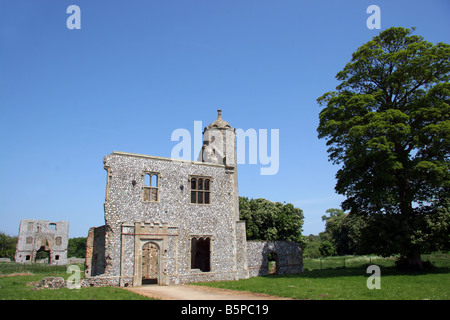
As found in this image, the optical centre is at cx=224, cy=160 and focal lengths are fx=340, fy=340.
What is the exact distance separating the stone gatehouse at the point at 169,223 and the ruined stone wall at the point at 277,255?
0.27 ft

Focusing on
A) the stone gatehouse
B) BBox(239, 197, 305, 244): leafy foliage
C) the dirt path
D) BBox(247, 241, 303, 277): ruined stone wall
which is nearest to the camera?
the dirt path

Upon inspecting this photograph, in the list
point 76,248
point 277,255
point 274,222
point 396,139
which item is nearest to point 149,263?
point 277,255

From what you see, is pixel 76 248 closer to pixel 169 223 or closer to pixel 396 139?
pixel 169 223

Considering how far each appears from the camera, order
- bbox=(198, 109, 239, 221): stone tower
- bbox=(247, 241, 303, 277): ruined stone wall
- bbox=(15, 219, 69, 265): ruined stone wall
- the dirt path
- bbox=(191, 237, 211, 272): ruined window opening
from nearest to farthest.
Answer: the dirt path, bbox=(247, 241, 303, 277): ruined stone wall, bbox=(198, 109, 239, 221): stone tower, bbox=(191, 237, 211, 272): ruined window opening, bbox=(15, 219, 69, 265): ruined stone wall

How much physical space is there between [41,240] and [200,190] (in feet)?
145

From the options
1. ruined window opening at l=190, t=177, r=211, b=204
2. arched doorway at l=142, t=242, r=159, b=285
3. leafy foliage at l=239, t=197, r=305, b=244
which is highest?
ruined window opening at l=190, t=177, r=211, b=204

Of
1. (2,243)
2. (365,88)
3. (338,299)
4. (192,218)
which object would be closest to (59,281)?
(192,218)

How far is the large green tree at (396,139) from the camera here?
21.5 m

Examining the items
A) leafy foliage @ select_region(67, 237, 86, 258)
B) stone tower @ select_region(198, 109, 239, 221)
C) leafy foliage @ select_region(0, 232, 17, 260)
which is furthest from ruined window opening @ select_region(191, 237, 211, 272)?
leafy foliage @ select_region(67, 237, 86, 258)

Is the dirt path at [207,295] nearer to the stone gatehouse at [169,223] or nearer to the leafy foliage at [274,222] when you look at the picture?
the stone gatehouse at [169,223]

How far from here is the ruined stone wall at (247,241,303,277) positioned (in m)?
26.8

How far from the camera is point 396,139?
73.3 feet

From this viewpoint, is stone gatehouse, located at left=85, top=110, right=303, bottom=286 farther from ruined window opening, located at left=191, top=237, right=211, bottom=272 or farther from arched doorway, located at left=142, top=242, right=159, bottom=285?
arched doorway, located at left=142, top=242, right=159, bottom=285

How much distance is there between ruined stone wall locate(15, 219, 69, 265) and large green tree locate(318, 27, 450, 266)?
4978 centimetres
